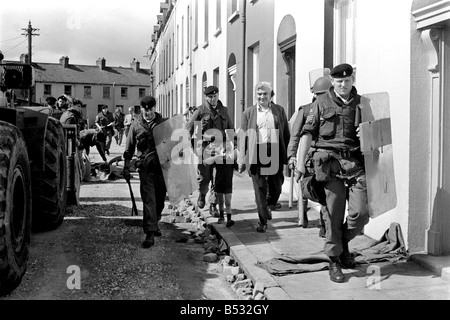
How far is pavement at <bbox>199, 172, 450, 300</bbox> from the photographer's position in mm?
4508

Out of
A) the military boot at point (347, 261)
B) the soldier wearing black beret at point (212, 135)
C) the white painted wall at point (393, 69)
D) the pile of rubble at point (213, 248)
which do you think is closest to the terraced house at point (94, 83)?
the pile of rubble at point (213, 248)

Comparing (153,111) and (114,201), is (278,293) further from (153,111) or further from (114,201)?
(114,201)

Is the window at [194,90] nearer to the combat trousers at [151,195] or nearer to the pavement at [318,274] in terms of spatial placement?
the pavement at [318,274]

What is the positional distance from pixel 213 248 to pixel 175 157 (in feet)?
4.03

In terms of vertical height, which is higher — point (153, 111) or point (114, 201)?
point (153, 111)

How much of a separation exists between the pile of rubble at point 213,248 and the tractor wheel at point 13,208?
1.91 m

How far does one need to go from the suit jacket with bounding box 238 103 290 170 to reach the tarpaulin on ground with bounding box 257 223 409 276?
5.51 feet

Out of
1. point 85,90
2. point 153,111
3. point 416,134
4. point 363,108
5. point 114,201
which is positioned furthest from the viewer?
point 85,90

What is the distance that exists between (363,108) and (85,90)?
7306 centimetres

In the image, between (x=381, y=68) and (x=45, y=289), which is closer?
(x=45, y=289)

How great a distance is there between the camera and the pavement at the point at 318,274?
451 centimetres

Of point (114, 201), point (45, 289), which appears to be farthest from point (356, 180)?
point (114, 201)

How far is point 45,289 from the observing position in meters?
Answer: 4.89

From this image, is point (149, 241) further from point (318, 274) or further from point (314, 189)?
point (314, 189)
